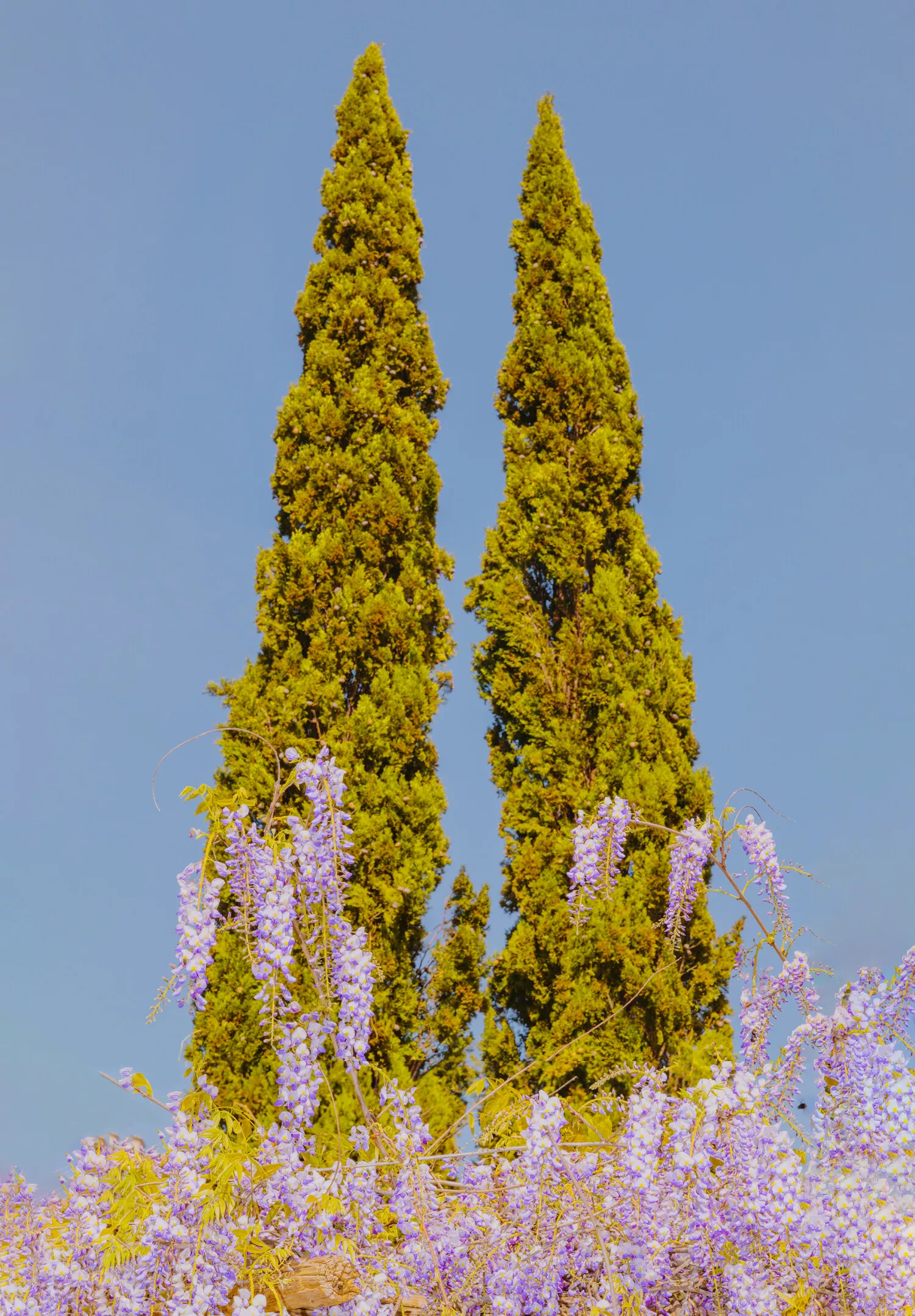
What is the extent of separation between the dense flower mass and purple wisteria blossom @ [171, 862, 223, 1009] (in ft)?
0.05

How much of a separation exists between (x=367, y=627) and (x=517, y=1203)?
4.48 meters

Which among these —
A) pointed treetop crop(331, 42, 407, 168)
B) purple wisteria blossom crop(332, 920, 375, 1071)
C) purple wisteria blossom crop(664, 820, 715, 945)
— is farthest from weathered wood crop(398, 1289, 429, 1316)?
pointed treetop crop(331, 42, 407, 168)

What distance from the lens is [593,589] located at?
7.38m

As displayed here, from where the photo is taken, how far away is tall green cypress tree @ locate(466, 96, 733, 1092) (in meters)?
6.26

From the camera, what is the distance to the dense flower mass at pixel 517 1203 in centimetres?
232

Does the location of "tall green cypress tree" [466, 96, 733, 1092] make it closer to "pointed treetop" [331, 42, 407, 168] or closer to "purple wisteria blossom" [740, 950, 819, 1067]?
"pointed treetop" [331, 42, 407, 168]

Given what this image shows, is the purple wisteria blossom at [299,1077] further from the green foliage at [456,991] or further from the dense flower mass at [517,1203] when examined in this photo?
the green foliage at [456,991]

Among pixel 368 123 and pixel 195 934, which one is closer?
pixel 195 934

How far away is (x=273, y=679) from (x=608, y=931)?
2686mm

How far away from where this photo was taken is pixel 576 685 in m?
7.19

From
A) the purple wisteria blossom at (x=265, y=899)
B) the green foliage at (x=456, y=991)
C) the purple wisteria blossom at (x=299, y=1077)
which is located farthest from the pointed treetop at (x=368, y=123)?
the purple wisteria blossom at (x=299, y=1077)

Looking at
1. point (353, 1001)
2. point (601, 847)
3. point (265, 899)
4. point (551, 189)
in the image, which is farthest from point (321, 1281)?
point (551, 189)

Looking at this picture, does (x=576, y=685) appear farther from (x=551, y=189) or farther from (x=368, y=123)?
(x=368, y=123)

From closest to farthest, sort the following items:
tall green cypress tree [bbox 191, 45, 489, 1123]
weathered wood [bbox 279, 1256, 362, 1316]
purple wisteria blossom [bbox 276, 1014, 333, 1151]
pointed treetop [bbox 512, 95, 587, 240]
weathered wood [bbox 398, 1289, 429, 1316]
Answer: weathered wood [bbox 279, 1256, 362, 1316]
weathered wood [bbox 398, 1289, 429, 1316]
purple wisteria blossom [bbox 276, 1014, 333, 1151]
tall green cypress tree [bbox 191, 45, 489, 1123]
pointed treetop [bbox 512, 95, 587, 240]
